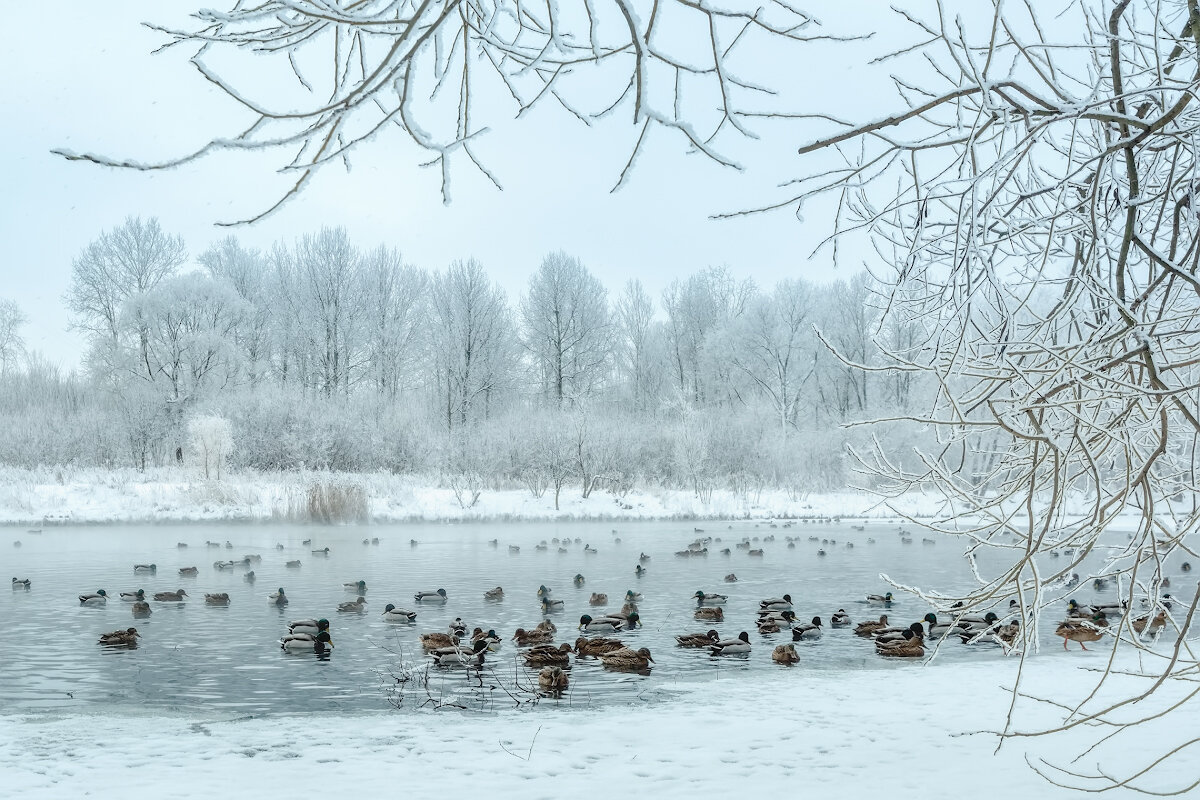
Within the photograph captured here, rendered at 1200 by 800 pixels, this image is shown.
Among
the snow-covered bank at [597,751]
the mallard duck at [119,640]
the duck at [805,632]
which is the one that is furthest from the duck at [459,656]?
the duck at [805,632]

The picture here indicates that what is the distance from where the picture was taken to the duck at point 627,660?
830cm

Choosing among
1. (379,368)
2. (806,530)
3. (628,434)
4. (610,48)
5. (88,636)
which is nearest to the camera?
(610,48)

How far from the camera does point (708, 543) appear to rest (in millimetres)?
19719

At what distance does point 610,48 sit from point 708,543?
1815cm

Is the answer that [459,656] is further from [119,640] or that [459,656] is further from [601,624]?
[119,640]

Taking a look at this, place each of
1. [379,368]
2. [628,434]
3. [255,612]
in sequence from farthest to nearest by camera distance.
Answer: [379,368] → [628,434] → [255,612]

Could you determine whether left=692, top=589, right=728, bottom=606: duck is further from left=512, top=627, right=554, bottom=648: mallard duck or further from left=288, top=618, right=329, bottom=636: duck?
left=288, top=618, right=329, bottom=636: duck

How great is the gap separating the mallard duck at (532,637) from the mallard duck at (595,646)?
1.14 feet

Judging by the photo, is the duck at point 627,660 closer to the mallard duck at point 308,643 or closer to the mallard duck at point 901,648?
the mallard duck at point 901,648

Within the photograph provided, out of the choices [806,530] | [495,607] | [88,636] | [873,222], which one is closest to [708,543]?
[806,530]

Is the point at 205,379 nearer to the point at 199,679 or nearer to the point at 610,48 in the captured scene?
the point at 199,679

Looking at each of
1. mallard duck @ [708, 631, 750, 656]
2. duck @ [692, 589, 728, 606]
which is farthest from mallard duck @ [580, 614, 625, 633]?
duck @ [692, 589, 728, 606]

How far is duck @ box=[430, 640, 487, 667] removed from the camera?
8.41 meters

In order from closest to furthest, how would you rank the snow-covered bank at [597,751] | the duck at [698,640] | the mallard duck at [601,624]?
the snow-covered bank at [597,751] < the duck at [698,640] < the mallard duck at [601,624]
